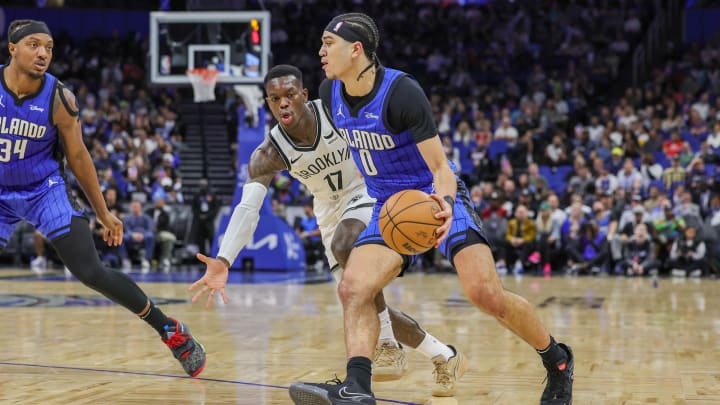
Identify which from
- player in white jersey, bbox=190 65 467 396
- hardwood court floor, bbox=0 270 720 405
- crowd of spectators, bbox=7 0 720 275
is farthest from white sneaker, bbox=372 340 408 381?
crowd of spectators, bbox=7 0 720 275

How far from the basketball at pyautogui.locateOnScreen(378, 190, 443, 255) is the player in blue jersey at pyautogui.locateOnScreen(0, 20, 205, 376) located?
1.89 metres

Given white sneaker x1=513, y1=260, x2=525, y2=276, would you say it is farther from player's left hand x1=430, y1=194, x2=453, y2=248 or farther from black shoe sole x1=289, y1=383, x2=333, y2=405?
black shoe sole x1=289, y1=383, x2=333, y2=405

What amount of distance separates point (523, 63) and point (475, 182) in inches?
283

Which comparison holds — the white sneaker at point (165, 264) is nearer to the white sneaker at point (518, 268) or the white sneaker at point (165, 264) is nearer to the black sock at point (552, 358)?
the white sneaker at point (518, 268)

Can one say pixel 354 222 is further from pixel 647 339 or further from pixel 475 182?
pixel 475 182

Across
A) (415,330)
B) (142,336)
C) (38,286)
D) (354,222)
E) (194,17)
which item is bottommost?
(38,286)

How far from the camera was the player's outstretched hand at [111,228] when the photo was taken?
20.4 feet

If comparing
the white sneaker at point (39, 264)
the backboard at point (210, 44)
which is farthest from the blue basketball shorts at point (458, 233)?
the white sneaker at point (39, 264)

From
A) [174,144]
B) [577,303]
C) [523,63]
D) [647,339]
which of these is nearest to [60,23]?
[174,144]

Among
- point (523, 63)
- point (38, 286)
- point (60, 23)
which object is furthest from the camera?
point (60, 23)

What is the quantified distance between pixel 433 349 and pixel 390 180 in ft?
4.00

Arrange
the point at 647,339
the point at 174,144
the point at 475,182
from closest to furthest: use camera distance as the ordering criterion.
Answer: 1. the point at 647,339
2. the point at 475,182
3. the point at 174,144

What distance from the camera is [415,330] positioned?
19.4 feet

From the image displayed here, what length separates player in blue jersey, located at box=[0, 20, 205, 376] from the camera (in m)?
5.84
